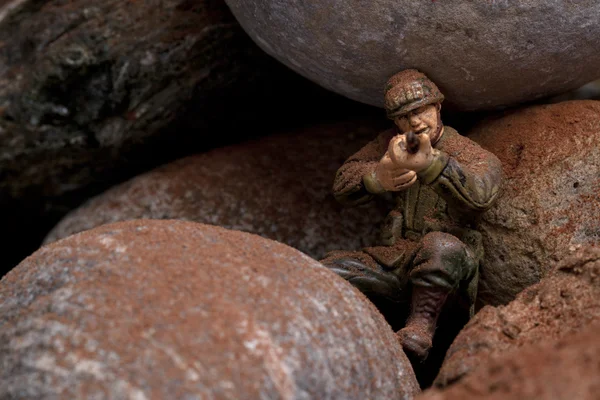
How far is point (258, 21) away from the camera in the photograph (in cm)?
220

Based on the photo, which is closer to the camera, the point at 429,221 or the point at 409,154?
the point at 409,154

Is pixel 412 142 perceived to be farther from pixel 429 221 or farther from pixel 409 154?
pixel 429 221

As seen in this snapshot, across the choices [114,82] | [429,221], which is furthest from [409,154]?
[114,82]

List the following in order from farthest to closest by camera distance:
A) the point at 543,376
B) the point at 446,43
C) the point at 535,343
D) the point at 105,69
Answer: the point at 105,69 < the point at 446,43 < the point at 535,343 < the point at 543,376

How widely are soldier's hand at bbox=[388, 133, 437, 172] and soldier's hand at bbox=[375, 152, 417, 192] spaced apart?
0.04 m

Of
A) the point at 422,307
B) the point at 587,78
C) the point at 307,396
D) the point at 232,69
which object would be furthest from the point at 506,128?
the point at 307,396

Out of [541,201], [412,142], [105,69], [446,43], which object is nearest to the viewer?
[412,142]

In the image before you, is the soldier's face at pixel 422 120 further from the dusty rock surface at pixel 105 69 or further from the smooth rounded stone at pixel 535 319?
the dusty rock surface at pixel 105 69

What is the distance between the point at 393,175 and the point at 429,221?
223 mm

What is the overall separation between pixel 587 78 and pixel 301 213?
92 centimetres

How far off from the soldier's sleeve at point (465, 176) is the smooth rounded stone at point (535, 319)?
32 cm

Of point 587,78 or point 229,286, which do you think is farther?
point 587,78

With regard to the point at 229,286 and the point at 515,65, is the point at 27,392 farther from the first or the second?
the point at 515,65

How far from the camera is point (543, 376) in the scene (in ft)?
4.00
